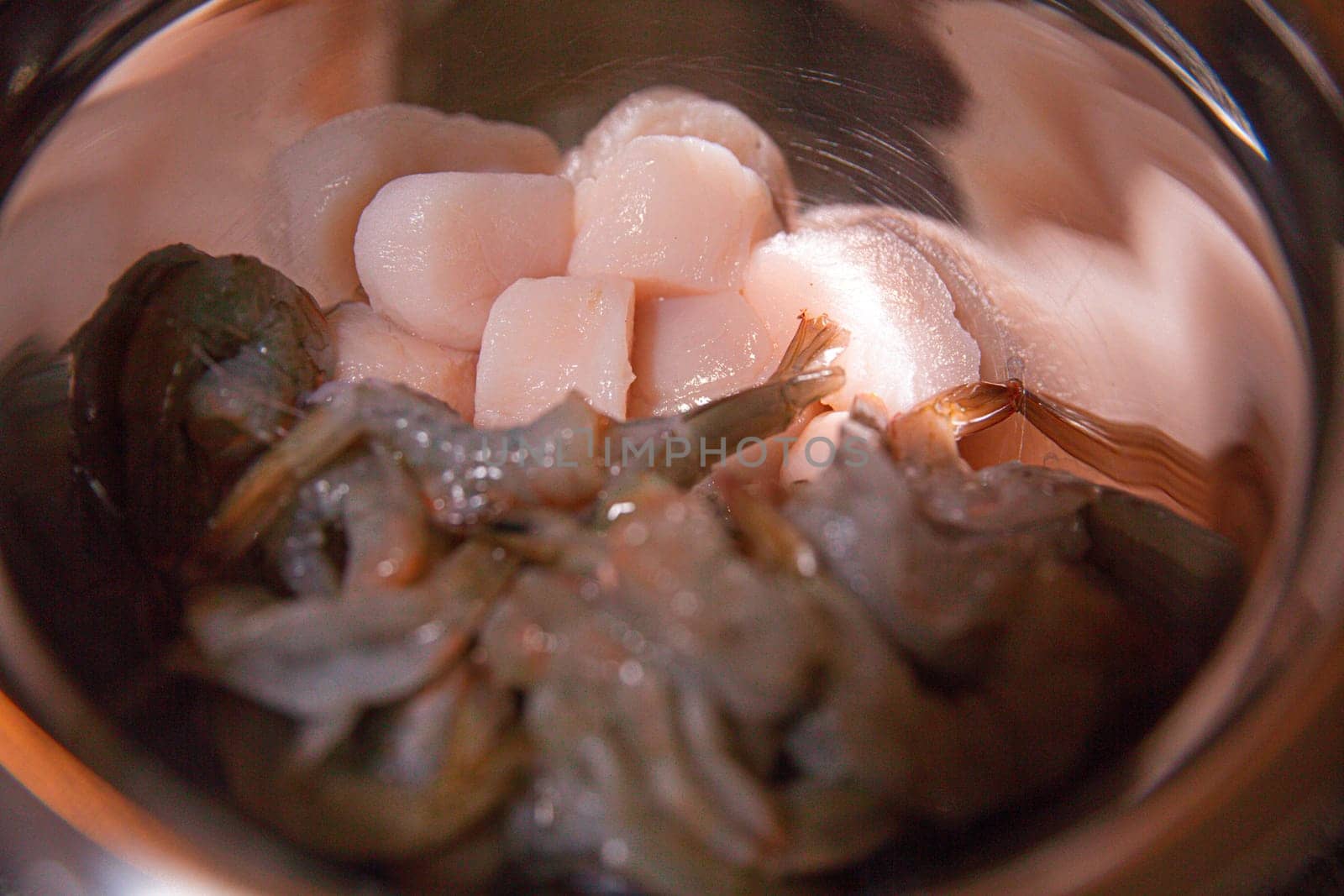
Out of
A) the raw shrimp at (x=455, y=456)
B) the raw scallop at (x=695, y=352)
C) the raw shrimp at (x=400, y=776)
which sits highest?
the raw shrimp at (x=455, y=456)

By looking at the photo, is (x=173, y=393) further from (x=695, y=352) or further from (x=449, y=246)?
(x=695, y=352)

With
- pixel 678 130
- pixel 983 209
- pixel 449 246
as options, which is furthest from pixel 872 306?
pixel 449 246

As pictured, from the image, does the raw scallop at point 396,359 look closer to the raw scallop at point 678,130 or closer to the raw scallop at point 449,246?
the raw scallop at point 449,246

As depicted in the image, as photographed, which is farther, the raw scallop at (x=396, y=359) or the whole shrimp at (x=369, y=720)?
the raw scallop at (x=396, y=359)

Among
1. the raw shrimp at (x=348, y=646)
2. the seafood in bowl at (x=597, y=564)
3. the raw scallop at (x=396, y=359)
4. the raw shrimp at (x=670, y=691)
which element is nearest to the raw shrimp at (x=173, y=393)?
the seafood in bowl at (x=597, y=564)

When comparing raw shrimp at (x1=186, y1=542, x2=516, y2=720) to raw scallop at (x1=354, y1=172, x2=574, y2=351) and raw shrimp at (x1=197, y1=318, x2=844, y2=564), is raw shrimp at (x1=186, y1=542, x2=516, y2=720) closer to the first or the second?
raw shrimp at (x1=197, y1=318, x2=844, y2=564)

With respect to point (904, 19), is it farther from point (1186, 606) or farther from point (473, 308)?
point (1186, 606)

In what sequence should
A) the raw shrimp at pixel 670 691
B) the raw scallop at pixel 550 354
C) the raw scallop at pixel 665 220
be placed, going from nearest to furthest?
1. the raw shrimp at pixel 670 691
2. the raw scallop at pixel 550 354
3. the raw scallop at pixel 665 220
